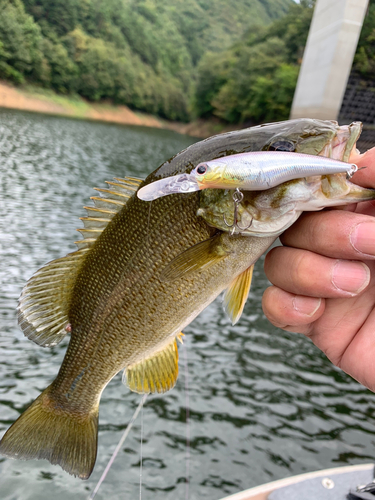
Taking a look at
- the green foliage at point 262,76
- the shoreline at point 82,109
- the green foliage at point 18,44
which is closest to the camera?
the green foliage at point 262,76

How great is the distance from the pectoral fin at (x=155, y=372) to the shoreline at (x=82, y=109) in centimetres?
6104

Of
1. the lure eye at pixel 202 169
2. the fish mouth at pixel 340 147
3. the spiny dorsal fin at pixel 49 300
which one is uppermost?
the fish mouth at pixel 340 147

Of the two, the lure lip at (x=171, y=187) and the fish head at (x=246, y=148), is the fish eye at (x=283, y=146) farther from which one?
the lure lip at (x=171, y=187)

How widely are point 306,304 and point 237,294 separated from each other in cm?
35

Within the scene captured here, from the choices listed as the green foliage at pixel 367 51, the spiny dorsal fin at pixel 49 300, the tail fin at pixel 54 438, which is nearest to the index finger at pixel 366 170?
the spiny dorsal fin at pixel 49 300

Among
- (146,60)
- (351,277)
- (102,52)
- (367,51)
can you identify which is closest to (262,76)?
(367,51)

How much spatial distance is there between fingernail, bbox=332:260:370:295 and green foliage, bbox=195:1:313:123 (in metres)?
57.5

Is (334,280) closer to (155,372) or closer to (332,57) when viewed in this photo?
(155,372)

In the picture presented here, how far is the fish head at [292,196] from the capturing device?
5.41ft

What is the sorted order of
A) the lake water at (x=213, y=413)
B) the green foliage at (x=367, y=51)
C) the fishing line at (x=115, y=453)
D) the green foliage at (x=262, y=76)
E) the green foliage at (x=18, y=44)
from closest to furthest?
the fishing line at (x=115, y=453) < the lake water at (x=213, y=413) < the green foliage at (x=367, y=51) < the green foliage at (x=262, y=76) < the green foliage at (x=18, y=44)

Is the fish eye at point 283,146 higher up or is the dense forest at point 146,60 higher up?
the dense forest at point 146,60

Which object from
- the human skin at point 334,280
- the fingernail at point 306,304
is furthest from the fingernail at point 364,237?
the fingernail at point 306,304

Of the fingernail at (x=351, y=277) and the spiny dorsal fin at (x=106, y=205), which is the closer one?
the fingernail at (x=351, y=277)

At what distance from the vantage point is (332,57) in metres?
31.0
